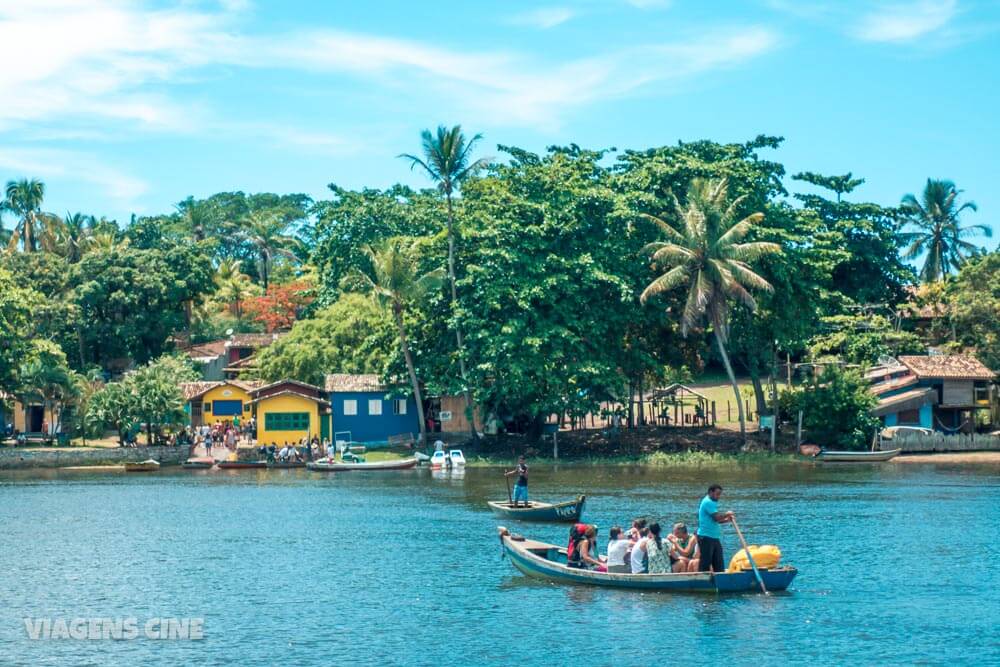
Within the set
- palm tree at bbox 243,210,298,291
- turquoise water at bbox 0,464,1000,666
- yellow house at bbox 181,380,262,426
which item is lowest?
turquoise water at bbox 0,464,1000,666

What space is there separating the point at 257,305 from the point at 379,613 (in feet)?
247

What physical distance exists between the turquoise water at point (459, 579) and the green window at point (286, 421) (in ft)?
51.2

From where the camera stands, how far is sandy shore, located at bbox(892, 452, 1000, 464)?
66.0 meters

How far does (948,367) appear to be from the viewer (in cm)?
6912

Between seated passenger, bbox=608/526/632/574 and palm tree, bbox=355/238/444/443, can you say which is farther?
palm tree, bbox=355/238/444/443

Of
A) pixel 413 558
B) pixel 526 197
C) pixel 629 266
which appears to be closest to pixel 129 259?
pixel 526 197

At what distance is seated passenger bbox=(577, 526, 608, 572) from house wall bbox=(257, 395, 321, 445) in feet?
144

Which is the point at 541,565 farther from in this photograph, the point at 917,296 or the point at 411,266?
the point at 917,296

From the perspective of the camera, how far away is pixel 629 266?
68.3m

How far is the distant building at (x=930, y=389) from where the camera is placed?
2702 inches

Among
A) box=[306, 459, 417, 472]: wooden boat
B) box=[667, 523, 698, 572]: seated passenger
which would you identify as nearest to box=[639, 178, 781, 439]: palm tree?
box=[306, 459, 417, 472]: wooden boat

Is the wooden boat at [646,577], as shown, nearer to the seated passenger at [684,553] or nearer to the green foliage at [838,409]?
the seated passenger at [684,553]

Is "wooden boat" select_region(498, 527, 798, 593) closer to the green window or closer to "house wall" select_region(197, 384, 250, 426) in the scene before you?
the green window

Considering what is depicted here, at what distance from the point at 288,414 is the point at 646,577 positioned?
47.0 m
